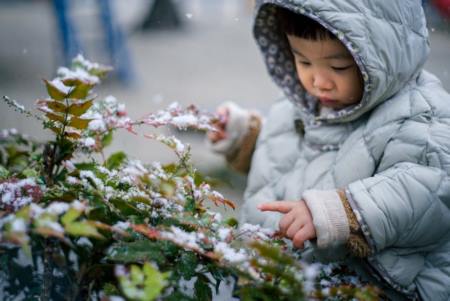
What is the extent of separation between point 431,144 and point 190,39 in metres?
7.23

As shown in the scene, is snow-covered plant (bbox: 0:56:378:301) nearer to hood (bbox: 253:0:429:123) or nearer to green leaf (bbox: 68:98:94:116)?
→ green leaf (bbox: 68:98:94:116)

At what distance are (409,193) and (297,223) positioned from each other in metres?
0.28

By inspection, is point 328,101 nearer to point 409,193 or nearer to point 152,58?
point 409,193

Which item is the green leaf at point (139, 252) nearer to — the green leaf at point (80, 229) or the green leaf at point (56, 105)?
the green leaf at point (80, 229)

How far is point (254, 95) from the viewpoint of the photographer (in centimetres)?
593

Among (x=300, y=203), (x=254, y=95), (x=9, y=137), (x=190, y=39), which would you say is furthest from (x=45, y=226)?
(x=190, y=39)

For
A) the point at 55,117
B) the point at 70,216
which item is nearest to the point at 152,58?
the point at 55,117

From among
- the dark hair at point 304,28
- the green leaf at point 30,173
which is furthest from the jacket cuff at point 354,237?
the green leaf at point 30,173

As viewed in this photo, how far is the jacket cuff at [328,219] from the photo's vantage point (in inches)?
52.1

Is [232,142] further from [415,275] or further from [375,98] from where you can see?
[415,275]

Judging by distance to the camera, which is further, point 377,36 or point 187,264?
→ point 377,36

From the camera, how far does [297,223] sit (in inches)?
52.6

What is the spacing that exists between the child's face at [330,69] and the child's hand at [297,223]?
1.29 feet

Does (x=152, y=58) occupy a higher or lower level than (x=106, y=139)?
lower
